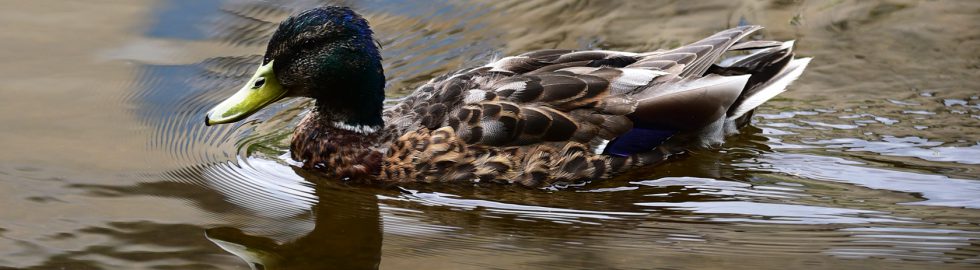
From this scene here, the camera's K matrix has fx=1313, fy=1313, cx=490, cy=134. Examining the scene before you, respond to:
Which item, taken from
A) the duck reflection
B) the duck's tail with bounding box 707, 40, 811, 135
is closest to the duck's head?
the duck reflection

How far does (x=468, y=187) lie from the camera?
7.67 m

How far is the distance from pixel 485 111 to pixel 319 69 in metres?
1.02

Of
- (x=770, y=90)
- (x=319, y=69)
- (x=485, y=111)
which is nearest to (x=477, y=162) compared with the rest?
(x=485, y=111)

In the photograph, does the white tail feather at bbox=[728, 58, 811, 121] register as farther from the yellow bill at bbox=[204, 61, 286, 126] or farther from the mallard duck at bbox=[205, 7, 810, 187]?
the yellow bill at bbox=[204, 61, 286, 126]

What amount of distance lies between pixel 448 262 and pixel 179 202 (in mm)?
1751

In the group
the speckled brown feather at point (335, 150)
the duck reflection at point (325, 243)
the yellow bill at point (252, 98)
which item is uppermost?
the yellow bill at point (252, 98)

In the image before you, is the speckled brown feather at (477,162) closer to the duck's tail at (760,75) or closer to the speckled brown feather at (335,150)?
the speckled brown feather at (335,150)

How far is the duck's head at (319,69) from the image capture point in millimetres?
7684

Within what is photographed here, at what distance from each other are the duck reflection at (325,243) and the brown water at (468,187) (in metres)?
0.02

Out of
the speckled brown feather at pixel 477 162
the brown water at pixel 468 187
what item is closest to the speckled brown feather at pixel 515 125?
the speckled brown feather at pixel 477 162

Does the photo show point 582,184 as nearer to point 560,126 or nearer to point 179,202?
point 560,126

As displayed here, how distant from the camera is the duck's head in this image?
768 cm

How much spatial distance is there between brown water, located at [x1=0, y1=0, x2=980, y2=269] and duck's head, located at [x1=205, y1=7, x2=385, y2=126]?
0.46 m

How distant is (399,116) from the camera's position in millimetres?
8008
